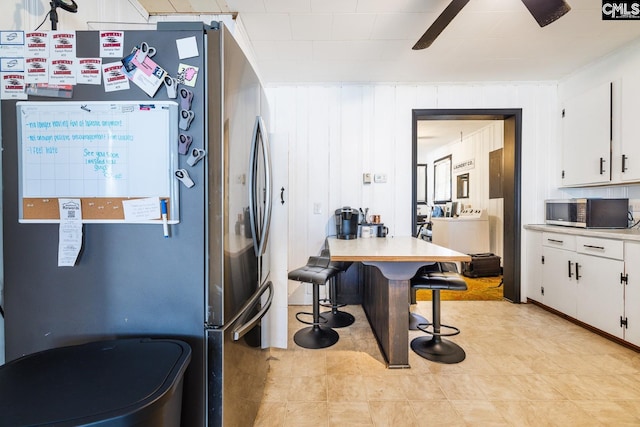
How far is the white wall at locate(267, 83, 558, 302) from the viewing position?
3.27 meters

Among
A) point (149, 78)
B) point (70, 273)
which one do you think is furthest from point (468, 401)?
point (149, 78)

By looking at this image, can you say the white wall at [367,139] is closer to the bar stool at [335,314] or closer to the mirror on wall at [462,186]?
the bar stool at [335,314]

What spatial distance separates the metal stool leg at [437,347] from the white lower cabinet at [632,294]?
137cm

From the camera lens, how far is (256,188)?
1379mm

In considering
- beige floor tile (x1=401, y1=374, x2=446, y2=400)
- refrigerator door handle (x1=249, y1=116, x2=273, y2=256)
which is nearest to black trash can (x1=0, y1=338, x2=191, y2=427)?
refrigerator door handle (x1=249, y1=116, x2=273, y2=256)

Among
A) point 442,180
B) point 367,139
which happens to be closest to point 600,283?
point 367,139

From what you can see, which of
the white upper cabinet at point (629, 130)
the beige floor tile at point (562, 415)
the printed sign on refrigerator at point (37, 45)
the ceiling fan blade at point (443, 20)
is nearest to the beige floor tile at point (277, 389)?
the beige floor tile at point (562, 415)

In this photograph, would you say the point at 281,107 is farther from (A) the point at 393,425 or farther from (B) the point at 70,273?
(A) the point at 393,425

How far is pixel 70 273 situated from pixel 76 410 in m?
0.57

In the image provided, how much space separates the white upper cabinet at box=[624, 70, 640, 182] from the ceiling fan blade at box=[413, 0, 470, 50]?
6.66 ft

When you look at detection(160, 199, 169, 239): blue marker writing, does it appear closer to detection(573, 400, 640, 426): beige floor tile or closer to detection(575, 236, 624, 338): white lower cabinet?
detection(573, 400, 640, 426): beige floor tile

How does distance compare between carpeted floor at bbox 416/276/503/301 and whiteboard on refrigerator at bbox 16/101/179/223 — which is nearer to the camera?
whiteboard on refrigerator at bbox 16/101/179/223

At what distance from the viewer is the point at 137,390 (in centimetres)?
67

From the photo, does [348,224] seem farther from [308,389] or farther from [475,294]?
[475,294]
